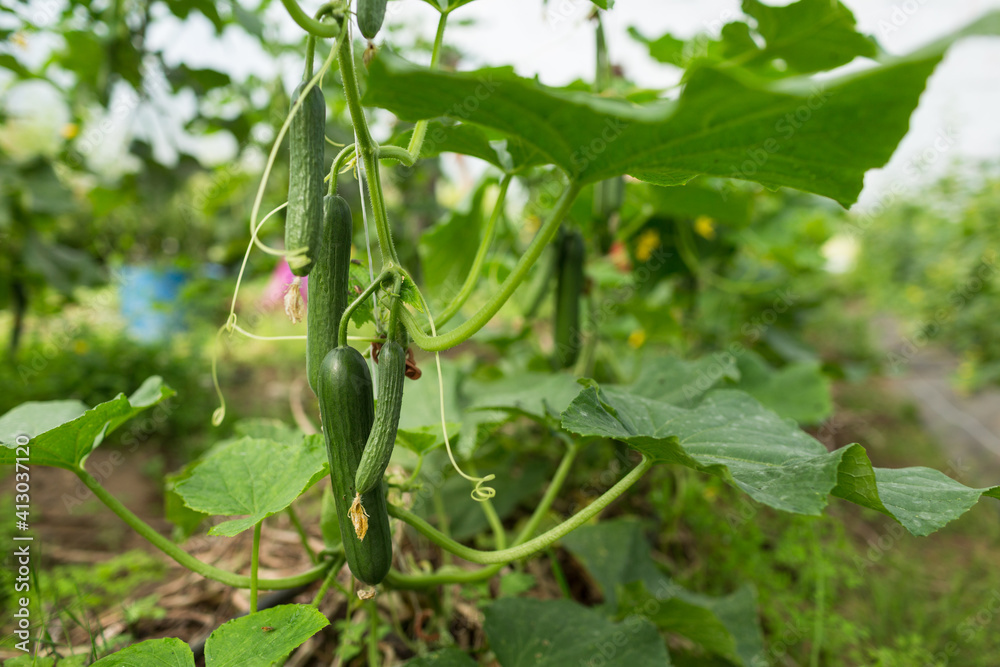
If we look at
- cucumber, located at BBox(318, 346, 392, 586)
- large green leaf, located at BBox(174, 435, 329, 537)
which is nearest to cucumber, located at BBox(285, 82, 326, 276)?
cucumber, located at BBox(318, 346, 392, 586)

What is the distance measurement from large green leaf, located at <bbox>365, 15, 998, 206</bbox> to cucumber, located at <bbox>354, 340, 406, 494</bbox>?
0.94 feet

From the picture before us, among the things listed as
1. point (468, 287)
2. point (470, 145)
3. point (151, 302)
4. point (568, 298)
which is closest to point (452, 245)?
point (568, 298)

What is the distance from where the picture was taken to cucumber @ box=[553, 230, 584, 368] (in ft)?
4.79

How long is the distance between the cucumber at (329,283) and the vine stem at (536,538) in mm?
259

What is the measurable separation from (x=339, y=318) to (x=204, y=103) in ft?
9.97

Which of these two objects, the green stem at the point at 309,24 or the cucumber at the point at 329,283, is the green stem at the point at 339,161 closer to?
the cucumber at the point at 329,283

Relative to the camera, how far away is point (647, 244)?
7.86 ft

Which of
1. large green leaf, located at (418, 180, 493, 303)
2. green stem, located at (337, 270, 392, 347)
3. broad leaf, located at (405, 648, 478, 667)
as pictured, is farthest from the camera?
large green leaf, located at (418, 180, 493, 303)

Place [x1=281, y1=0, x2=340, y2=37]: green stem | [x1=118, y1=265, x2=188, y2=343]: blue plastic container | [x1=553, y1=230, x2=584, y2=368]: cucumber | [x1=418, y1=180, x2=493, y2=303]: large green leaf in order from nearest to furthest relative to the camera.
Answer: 1. [x1=281, y1=0, x2=340, y2=37]: green stem
2. [x1=553, y1=230, x2=584, y2=368]: cucumber
3. [x1=418, y1=180, x2=493, y2=303]: large green leaf
4. [x1=118, y1=265, x2=188, y2=343]: blue plastic container

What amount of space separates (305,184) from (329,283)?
121 millimetres

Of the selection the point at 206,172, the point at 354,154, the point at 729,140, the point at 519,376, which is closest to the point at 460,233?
the point at 519,376

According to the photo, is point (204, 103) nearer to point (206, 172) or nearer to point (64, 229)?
point (206, 172)

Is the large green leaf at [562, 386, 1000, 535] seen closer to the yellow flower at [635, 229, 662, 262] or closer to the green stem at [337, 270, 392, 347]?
the green stem at [337, 270, 392, 347]

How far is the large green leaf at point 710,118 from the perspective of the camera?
21.8 inches
